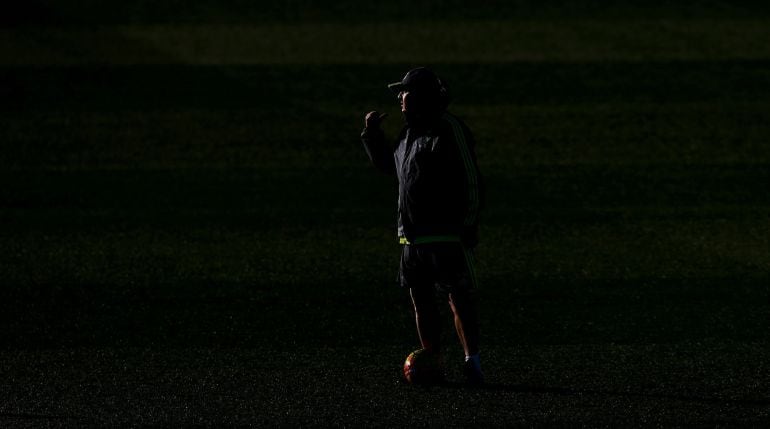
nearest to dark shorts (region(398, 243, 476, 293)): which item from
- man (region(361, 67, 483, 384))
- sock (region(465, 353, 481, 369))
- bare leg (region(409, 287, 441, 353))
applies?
man (region(361, 67, 483, 384))

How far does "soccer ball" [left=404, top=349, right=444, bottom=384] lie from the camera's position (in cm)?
705

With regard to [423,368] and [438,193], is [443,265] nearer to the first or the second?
[438,193]

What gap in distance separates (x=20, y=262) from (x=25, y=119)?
5.15m

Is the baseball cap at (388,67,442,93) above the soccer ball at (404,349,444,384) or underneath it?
above

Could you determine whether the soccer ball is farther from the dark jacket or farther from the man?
the dark jacket

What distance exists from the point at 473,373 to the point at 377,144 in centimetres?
127

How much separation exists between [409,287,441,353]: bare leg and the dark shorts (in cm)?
10

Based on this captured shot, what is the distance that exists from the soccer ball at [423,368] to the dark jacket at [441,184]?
1.96ft

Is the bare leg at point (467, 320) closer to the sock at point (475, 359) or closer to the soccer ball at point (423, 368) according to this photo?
the sock at point (475, 359)

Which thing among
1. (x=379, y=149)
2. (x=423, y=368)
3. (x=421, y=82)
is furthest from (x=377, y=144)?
(x=423, y=368)

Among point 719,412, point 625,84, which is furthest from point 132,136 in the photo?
point 719,412

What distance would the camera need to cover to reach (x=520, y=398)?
269 inches

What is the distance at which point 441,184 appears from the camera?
6926 mm

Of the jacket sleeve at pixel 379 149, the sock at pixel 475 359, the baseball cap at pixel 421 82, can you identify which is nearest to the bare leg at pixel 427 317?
the sock at pixel 475 359
